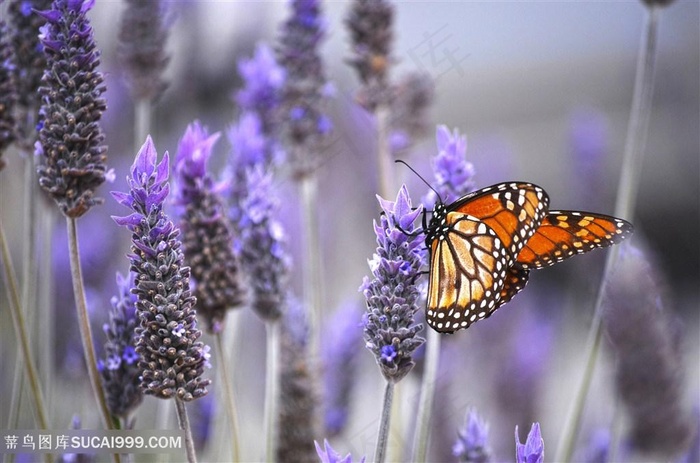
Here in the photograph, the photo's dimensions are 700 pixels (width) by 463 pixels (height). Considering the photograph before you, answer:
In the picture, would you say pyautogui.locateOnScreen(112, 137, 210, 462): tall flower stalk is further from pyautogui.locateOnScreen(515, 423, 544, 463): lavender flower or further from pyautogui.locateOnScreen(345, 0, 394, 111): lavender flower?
pyautogui.locateOnScreen(345, 0, 394, 111): lavender flower

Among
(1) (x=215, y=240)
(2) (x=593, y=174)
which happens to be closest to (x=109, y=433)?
(1) (x=215, y=240)

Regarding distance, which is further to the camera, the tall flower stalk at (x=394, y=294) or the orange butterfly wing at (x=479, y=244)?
the orange butterfly wing at (x=479, y=244)

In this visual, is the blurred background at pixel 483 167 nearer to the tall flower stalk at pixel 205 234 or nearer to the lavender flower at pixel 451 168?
the tall flower stalk at pixel 205 234

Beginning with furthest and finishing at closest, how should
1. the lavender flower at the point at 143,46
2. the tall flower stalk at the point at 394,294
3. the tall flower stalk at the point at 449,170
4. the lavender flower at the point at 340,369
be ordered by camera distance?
the lavender flower at the point at 340,369
the lavender flower at the point at 143,46
the tall flower stalk at the point at 449,170
the tall flower stalk at the point at 394,294

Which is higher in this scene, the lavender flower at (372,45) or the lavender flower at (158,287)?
the lavender flower at (372,45)

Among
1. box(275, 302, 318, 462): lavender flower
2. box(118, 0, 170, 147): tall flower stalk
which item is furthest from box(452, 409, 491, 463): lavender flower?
box(118, 0, 170, 147): tall flower stalk

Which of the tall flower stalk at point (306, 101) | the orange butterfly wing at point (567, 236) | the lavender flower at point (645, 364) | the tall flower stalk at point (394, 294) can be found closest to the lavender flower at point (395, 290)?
the tall flower stalk at point (394, 294)

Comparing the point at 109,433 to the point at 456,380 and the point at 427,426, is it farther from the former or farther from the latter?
the point at 456,380
